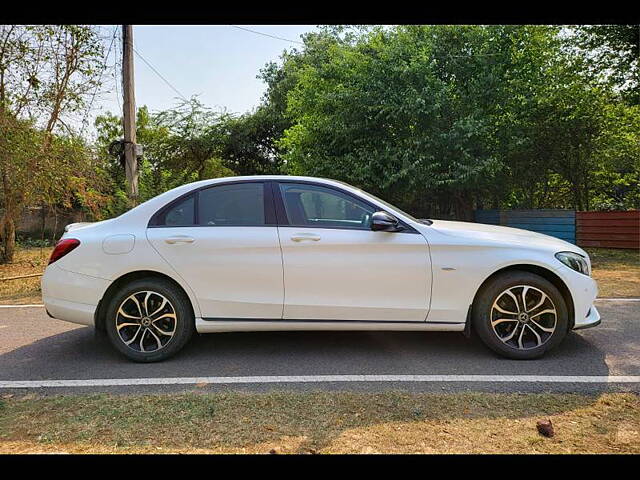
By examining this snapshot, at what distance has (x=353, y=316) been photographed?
13.5ft

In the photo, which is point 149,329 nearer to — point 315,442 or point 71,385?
point 71,385

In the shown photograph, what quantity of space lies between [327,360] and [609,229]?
39.6ft

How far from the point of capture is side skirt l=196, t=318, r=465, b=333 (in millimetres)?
4105

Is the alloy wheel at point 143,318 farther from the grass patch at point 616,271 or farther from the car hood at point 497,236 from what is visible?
the grass patch at point 616,271

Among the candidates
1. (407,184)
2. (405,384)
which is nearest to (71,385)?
(405,384)

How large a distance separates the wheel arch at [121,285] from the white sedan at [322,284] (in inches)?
0.4

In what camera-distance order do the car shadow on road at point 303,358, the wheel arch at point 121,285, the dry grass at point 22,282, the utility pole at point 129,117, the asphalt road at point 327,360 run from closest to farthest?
the asphalt road at point 327,360 → the car shadow on road at point 303,358 → the wheel arch at point 121,285 → the dry grass at point 22,282 → the utility pole at point 129,117

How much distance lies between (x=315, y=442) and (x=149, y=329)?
2104 millimetres

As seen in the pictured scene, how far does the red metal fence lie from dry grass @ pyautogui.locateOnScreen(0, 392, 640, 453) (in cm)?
1145

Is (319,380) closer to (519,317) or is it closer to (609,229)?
(519,317)

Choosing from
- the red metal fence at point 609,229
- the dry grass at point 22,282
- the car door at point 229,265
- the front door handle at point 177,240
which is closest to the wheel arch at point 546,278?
the car door at point 229,265

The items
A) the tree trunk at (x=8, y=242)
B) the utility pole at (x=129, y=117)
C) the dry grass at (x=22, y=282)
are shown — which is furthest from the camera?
the tree trunk at (x=8, y=242)

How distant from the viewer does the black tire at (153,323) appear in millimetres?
4090
